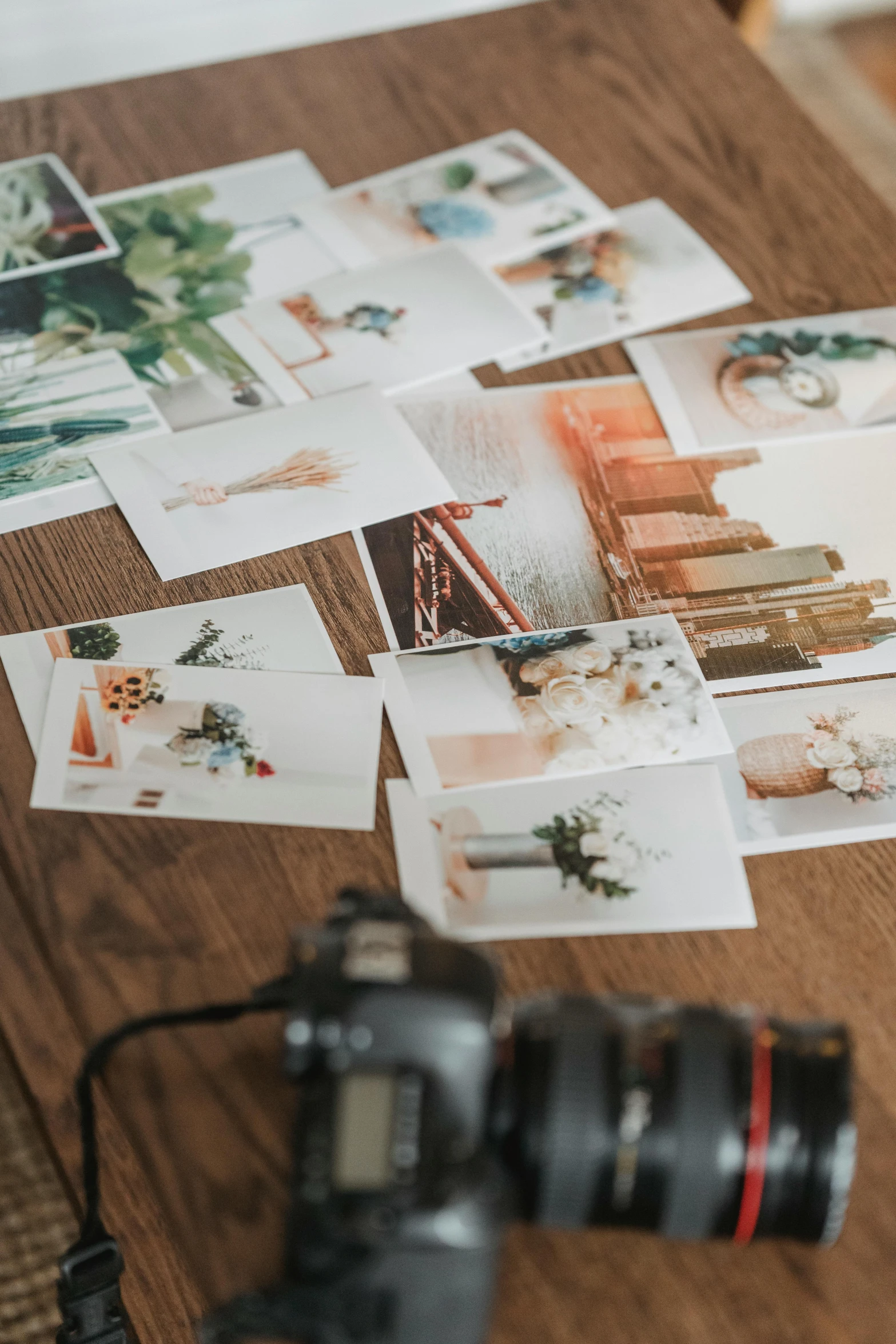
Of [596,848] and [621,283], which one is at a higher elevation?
[621,283]

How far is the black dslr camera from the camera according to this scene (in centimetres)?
50

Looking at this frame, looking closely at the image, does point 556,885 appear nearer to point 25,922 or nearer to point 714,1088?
point 714,1088

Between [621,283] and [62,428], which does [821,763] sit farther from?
[62,428]

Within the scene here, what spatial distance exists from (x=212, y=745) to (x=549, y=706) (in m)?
0.23

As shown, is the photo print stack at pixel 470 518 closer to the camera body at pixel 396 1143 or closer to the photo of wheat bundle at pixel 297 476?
the photo of wheat bundle at pixel 297 476

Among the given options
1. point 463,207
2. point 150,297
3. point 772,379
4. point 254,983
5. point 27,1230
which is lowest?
point 27,1230

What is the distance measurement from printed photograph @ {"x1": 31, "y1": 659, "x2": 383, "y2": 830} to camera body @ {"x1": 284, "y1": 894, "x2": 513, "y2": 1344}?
231 millimetres

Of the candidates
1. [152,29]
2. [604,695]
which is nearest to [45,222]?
[604,695]

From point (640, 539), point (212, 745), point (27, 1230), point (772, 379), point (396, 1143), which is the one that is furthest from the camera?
point (27, 1230)

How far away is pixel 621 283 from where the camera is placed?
42.9 inches

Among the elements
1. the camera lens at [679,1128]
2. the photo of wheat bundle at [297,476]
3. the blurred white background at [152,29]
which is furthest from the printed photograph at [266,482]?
the blurred white background at [152,29]

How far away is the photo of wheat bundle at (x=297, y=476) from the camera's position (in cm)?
91

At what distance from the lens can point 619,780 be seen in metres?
0.77

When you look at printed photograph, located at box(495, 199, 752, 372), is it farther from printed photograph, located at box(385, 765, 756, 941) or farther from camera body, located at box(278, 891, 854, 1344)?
camera body, located at box(278, 891, 854, 1344)
